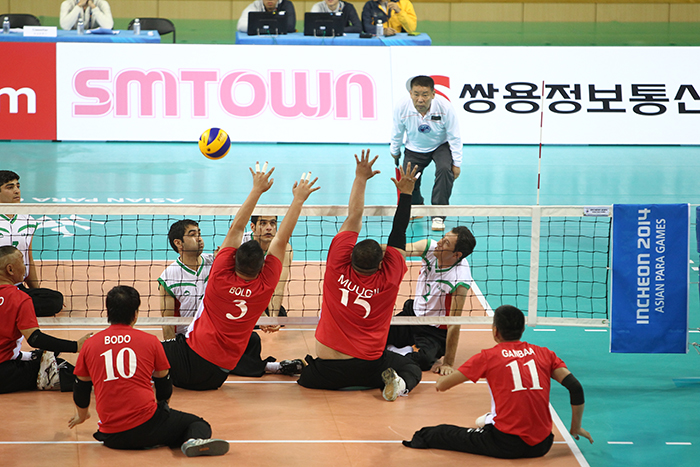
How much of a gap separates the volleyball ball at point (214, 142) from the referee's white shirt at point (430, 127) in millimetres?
3354

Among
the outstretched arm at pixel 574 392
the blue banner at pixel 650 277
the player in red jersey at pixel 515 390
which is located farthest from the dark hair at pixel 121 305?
the blue banner at pixel 650 277

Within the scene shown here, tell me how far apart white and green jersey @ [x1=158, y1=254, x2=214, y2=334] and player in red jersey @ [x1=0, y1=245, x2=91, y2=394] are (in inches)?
Answer: 41.4

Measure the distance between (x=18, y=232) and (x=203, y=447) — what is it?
13.0 feet

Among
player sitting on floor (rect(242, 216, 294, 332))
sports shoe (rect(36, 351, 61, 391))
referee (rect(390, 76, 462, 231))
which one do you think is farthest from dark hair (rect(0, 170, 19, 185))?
referee (rect(390, 76, 462, 231))

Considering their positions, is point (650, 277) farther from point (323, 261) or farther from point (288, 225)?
point (323, 261)

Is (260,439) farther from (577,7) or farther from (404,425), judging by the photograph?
(577,7)

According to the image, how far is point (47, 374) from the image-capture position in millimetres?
6387

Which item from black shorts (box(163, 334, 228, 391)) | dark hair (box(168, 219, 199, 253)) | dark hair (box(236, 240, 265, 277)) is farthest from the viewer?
dark hair (box(168, 219, 199, 253))

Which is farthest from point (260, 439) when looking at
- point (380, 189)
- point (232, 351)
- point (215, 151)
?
point (380, 189)

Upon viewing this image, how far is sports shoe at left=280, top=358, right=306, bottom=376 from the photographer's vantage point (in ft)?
22.8

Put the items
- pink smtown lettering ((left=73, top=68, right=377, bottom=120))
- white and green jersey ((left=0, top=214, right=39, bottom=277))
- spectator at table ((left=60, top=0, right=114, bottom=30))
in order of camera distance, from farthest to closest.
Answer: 1. spectator at table ((left=60, top=0, right=114, bottom=30))
2. pink smtown lettering ((left=73, top=68, right=377, bottom=120))
3. white and green jersey ((left=0, top=214, right=39, bottom=277))

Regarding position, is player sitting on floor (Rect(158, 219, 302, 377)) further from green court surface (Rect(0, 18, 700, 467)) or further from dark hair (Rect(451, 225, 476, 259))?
green court surface (Rect(0, 18, 700, 467))

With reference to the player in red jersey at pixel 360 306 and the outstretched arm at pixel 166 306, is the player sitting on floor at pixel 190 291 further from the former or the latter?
the player in red jersey at pixel 360 306

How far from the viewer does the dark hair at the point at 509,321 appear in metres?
5.29
